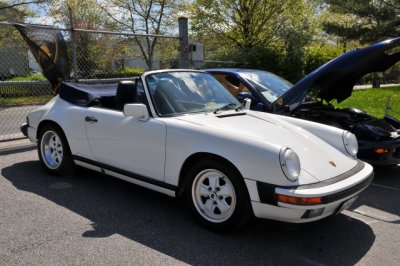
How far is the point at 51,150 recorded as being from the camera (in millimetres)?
5066

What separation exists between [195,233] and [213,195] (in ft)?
1.23

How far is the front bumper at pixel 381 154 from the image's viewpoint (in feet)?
15.9

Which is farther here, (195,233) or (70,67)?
(70,67)

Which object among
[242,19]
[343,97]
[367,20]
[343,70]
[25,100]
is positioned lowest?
[25,100]

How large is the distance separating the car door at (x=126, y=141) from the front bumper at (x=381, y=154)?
8.73 feet

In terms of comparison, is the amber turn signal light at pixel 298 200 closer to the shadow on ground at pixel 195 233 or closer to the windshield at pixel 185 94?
the shadow on ground at pixel 195 233

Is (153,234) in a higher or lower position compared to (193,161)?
lower

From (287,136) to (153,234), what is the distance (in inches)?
59.2

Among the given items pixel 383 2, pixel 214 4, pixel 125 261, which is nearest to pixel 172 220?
pixel 125 261

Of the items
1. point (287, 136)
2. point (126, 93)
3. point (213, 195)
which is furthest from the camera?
point (126, 93)

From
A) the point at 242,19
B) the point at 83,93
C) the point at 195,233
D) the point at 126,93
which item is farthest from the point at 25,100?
the point at 195,233

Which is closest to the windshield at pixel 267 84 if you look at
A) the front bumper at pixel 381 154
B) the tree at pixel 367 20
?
the front bumper at pixel 381 154

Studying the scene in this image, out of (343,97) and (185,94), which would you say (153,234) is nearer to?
(185,94)

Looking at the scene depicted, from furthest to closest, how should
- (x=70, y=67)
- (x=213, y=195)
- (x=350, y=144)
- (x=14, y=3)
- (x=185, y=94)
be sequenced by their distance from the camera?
1. (x=14, y=3)
2. (x=70, y=67)
3. (x=185, y=94)
4. (x=350, y=144)
5. (x=213, y=195)
